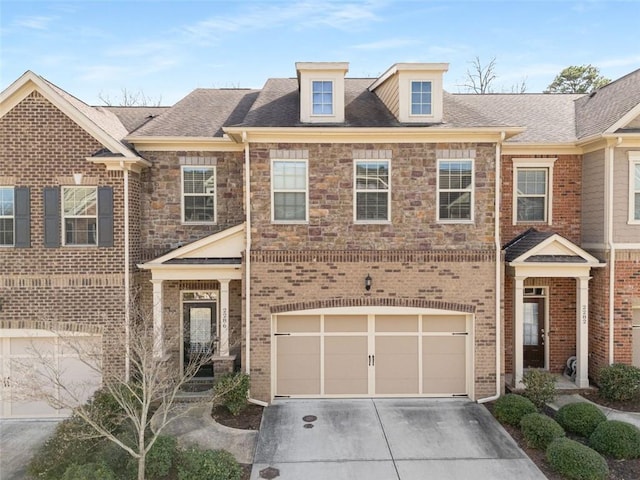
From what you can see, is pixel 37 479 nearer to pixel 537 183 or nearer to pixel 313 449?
pixel 313 449

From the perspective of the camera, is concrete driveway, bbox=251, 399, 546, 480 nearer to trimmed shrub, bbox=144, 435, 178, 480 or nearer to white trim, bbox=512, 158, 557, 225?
trimmed shrub, bbox=144, 435, 178, 480

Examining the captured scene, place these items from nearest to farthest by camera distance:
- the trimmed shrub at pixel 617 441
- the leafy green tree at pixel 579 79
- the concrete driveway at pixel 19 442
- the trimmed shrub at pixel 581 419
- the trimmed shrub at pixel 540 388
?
1. the trimmed shrub at pixel 617 441
2. the concrete driveway at pixel 19 442
3. the trimmed shrub at pixel 581 419
4. the trimmed shrub at pixel 540 388
5. the leafy green tree at pixel 579 79

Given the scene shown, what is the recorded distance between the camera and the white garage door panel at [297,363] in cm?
1130

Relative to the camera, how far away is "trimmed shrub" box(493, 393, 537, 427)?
972 centimetres

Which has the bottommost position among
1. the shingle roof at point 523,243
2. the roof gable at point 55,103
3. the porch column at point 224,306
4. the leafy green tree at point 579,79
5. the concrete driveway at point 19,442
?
the concrete driveway at point 19,442

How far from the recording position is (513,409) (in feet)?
32.1

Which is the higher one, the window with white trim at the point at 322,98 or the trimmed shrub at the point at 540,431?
the window with white trim at the point at 322,98

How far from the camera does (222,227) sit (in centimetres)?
1217

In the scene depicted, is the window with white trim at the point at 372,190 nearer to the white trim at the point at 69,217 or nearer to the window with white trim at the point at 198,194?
the window with white trim at the point at 198,194

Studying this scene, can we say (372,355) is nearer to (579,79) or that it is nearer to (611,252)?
(611,252)

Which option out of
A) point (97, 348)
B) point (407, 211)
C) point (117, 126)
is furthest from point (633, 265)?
point (117, 126)

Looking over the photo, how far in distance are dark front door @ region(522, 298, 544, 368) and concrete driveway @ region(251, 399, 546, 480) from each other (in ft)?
9.71

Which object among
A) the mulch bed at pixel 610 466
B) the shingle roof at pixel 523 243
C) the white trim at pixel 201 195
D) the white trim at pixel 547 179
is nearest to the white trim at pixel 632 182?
the white trim at pixel 547 179

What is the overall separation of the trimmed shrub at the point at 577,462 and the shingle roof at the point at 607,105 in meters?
7.72
